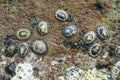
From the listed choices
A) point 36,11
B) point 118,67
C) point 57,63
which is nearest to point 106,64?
point 118,67

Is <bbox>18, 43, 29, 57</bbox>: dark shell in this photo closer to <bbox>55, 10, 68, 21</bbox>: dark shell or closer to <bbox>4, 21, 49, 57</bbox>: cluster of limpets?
<bbox>4, 21, 49, 57</bbox>: cluster of limpets

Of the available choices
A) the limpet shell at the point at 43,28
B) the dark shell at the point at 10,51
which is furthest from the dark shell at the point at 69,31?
the dark shell at the point at 10,51

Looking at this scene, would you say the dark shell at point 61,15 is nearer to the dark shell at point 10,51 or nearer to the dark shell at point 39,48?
the dark shell at point 39,48

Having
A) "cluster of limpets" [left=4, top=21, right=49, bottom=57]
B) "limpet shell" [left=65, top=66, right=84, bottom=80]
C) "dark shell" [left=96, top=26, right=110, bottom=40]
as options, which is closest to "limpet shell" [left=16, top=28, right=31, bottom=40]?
"cluster of limpets" [left=4, top=21, right=49, bottom=57]

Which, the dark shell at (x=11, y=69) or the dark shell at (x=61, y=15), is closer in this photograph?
the dark shell at (x=11, y=69)

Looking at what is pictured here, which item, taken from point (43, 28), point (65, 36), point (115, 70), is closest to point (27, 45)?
point (43, 28)

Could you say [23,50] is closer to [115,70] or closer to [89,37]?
[89,37]

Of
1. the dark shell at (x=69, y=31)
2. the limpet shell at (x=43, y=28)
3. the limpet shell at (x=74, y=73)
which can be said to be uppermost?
the limpet shell at (x=43, y=28)
